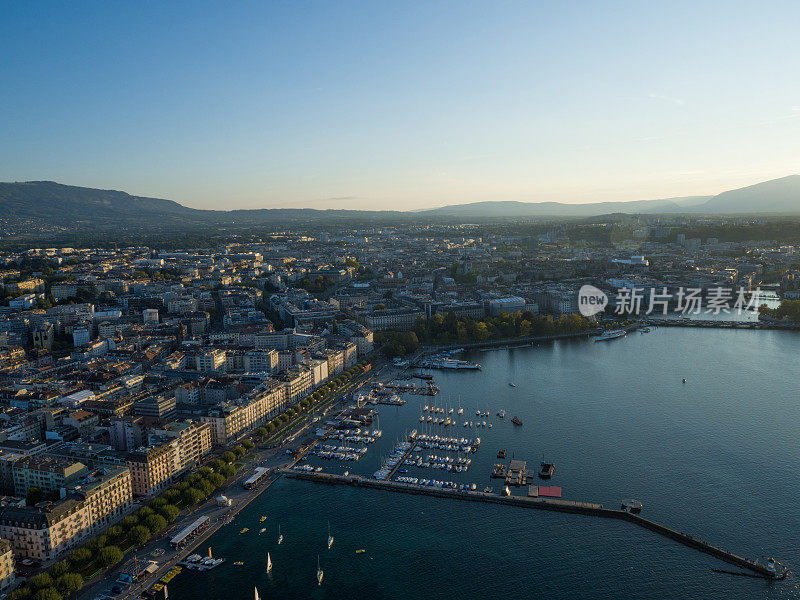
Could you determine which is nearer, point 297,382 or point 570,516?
point 570,516

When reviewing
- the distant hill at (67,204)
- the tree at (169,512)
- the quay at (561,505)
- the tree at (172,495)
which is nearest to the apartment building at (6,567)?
the tree at (169,512)

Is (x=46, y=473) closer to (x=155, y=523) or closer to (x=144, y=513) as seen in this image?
(x=144, y=513)

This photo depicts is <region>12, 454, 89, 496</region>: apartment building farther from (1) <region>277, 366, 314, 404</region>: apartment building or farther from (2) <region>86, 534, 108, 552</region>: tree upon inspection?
(1) <region>277, 366, 314, 404</region>: apartment building

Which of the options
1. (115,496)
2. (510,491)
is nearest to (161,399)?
(115,496)

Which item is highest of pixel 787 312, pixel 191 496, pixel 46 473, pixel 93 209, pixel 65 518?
pixel 93 209

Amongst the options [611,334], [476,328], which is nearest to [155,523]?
[476,328]

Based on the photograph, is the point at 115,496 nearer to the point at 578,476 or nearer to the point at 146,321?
the point at 578,476

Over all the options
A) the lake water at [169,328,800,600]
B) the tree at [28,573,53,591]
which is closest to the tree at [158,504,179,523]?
the lake water at [169,328,800,600]
